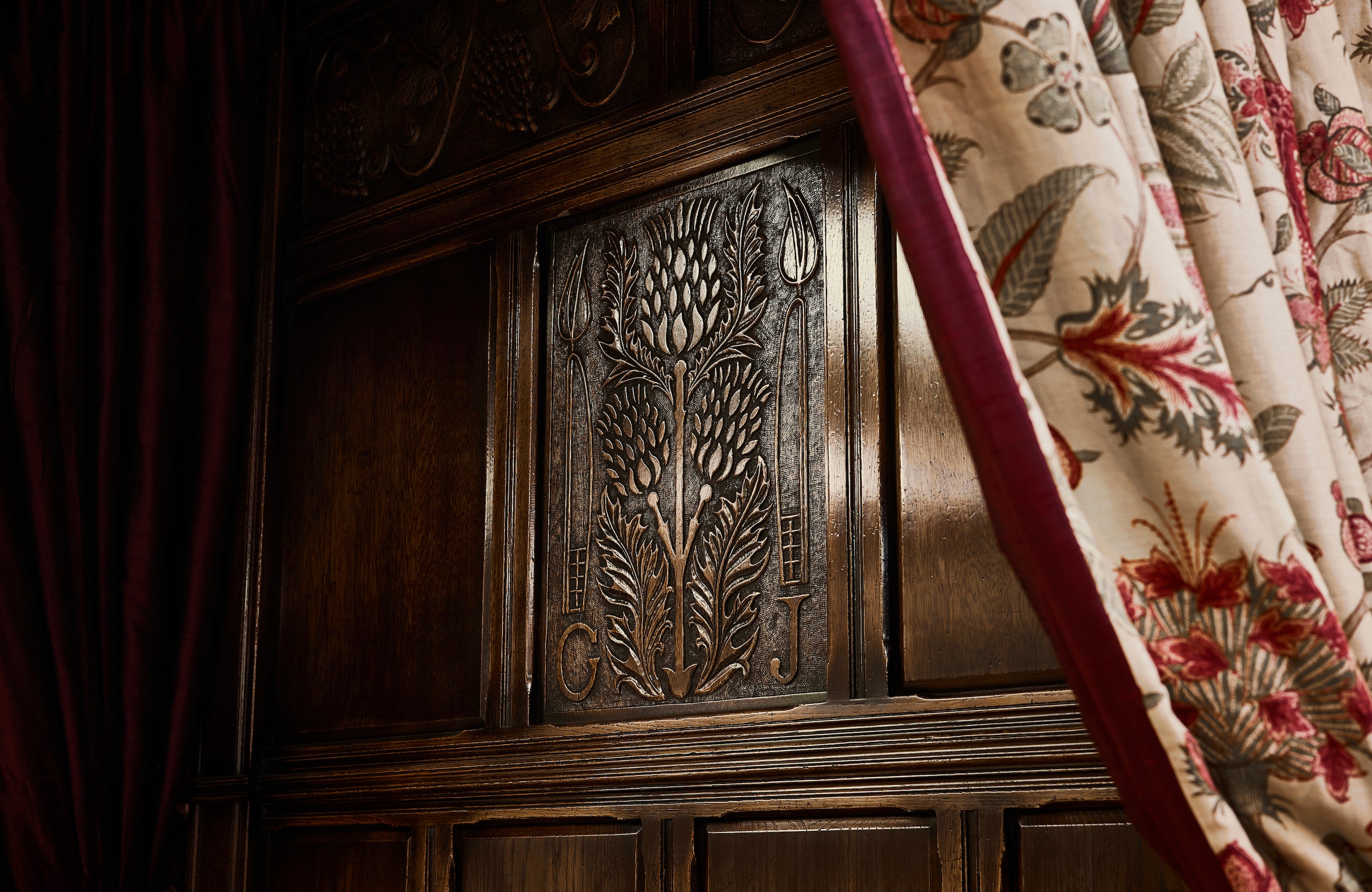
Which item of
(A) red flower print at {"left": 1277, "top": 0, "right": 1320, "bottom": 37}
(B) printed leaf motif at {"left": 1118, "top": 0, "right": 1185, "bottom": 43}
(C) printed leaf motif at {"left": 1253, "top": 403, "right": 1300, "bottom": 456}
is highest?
(A) red flower print at {"left": 1277, "top": 0, "right": 1320, "bottom": 37}

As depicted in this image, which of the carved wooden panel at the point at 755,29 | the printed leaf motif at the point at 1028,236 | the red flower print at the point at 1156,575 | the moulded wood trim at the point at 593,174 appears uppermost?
the carved wooden panel at the point at 755,29

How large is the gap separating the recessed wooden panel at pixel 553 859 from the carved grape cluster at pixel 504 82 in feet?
3.68

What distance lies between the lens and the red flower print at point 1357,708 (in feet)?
2.44

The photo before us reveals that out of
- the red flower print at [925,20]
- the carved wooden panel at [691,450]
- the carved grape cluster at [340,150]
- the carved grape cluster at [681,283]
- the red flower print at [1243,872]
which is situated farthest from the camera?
the carved grape cluster at [340,150]

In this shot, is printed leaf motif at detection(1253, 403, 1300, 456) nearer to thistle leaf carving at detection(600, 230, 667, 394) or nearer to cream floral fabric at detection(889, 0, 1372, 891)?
cream floral fabric at detection(889, 0, 1372, 891)

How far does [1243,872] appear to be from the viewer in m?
0.71

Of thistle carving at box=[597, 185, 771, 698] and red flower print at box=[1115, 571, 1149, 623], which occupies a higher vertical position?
thistle carving at box=[597, 185, 771, 698]

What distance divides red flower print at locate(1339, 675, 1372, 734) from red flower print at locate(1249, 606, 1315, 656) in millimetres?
35

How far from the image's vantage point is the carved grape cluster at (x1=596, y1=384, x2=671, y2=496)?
1975mm

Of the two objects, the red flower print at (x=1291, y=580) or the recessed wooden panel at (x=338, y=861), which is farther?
the recessed wooden panel at (x=338, y=861)

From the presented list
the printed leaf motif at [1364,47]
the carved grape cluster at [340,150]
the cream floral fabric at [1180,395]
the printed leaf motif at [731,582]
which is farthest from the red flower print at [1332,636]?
the carved grape cluster at [340,150]

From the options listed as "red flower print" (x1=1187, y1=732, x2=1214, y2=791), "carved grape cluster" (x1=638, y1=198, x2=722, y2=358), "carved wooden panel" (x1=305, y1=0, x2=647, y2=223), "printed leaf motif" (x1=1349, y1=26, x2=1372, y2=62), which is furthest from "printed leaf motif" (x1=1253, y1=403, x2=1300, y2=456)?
"carved wooden panel" (x1=305, y1=0, x2=647, y2=223)

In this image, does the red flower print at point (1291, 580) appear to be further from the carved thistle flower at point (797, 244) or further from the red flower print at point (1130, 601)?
the carved thistle flower at point (797, 244)

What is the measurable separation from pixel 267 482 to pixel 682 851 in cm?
113
